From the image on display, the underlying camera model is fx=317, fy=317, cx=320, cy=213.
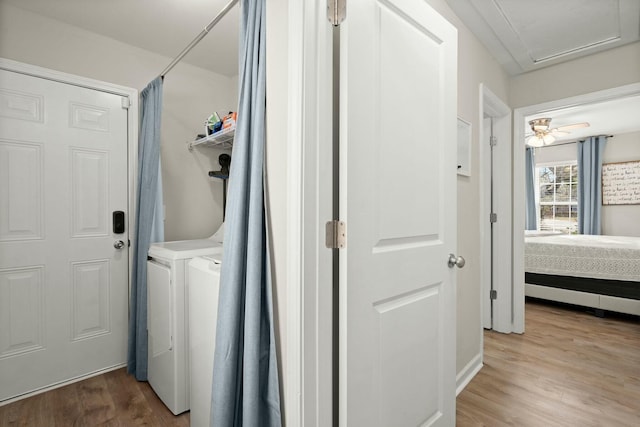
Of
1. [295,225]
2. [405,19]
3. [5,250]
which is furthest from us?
[5,250]

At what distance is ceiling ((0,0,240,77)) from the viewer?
1.98 metres

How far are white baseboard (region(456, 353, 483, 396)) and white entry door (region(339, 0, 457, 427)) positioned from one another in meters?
0.57

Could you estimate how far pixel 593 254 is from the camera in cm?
344

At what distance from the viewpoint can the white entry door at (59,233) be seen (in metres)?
1.97

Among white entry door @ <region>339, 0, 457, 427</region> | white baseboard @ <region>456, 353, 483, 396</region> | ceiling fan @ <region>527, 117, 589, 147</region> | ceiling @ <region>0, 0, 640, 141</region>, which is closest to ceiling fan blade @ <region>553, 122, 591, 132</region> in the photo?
ceiling fan @ <region>527, 117, 589, 147</region>

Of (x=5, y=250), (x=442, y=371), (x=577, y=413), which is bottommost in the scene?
(x=577, y=413)

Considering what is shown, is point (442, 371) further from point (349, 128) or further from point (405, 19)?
point (405, 19)

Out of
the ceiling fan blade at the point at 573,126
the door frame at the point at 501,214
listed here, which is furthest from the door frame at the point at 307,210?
the ceiling fan blade at the point at 573,126

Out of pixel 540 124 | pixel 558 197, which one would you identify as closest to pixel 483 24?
pixel 540 124

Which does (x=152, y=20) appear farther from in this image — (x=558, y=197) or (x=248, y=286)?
(x=558, y=197)

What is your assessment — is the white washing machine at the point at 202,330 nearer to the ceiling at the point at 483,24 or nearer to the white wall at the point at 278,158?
the white wall at the point at 278,158

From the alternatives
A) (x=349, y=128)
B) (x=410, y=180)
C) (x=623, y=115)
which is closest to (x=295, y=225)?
(x=349, y=128)

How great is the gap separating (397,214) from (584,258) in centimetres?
347

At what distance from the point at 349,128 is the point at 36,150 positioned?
2180mm
